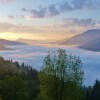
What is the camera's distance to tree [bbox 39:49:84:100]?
5366 centimetres

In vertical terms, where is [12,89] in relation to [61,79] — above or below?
below

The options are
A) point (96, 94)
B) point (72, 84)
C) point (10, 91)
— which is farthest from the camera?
point (96, 94)

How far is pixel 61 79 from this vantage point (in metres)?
53.7

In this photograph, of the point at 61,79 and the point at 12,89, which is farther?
the point at 12,89

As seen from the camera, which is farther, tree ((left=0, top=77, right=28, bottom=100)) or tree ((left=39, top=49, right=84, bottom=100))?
tree ((left=0, top=77, right=28, bottom=100))

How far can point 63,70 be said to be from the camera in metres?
53.9

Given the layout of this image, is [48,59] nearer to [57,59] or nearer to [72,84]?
[57,59]

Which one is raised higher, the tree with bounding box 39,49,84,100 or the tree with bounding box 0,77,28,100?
the tree with bounding box 39,49,84,100

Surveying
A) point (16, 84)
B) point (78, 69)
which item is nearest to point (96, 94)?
point (16, 84)

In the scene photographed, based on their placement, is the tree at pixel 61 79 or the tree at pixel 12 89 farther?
the tree at pixel 12 89

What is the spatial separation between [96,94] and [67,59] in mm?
52375

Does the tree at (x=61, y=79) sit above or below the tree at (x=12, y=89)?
above

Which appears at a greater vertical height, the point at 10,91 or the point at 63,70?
the point at 63,70

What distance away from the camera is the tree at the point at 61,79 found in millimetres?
53656
